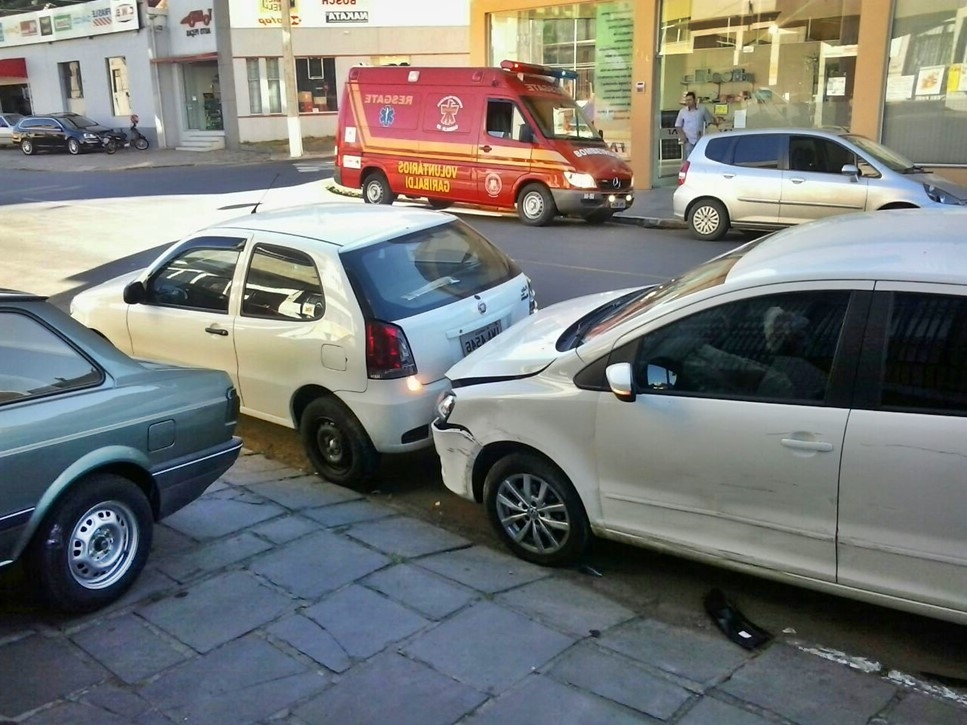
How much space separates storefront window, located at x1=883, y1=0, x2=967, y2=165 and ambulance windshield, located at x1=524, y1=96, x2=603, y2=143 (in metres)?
5.48

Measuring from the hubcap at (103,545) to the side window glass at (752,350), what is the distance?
238cm

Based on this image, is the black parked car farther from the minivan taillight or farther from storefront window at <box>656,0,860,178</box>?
the minivan taillight

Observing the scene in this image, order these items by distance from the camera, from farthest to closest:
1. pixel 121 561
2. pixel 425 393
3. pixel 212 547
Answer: pixel 425 393 → pixel 212 547 → pixel 121 561

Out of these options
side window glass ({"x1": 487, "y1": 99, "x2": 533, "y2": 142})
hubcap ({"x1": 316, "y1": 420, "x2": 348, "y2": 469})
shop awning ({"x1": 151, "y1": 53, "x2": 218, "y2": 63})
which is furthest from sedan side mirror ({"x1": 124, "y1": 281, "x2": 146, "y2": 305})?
shop awning ({"x1": 151, "y1": 53, "x2": 218, "y2": 63})

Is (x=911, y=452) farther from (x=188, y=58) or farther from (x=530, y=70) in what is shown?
(x=188, y=58)

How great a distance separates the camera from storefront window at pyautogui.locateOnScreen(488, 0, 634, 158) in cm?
2058

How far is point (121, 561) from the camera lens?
4109mm

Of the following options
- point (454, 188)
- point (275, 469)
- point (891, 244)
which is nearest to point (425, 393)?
point (275, 469)

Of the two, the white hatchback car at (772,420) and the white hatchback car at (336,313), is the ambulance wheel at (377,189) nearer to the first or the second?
the white hatchback car at (336,313)

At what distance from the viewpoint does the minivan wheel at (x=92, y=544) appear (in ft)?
12.4

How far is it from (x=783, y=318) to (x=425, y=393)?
229 centimetres

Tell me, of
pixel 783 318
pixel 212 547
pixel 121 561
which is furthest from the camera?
pixel 212 547

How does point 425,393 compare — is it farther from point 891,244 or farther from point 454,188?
point 454,188

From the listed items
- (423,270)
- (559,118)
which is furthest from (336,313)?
(559,118)
